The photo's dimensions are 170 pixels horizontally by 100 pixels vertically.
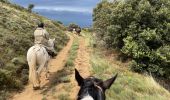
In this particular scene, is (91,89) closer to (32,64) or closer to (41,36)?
(32,64)

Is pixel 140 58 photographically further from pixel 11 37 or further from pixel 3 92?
pixel 3 92

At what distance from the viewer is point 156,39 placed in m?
26.0

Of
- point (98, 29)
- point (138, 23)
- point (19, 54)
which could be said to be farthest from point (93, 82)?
point (98, 29)

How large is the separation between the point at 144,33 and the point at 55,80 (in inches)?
448

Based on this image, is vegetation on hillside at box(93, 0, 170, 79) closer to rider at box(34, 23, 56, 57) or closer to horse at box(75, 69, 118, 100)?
rider at box(34, 23, 56, 57)

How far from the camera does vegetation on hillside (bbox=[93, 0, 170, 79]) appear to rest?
25641 millimetres

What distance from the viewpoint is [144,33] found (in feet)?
85.3

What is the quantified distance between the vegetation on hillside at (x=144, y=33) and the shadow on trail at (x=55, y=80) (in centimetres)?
929

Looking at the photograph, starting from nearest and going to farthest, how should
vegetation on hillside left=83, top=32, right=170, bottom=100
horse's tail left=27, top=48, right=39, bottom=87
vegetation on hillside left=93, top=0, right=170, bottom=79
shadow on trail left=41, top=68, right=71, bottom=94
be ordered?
horse's tail left=27, top=48, right=39, bottom=87, shadow on trail left=41, top=68, right=71, bottom=94, vegetation on hillside left=83, top=32, right=170, bottom=100, vegetation on hillside left=93, top=0, right=170, bottom=79

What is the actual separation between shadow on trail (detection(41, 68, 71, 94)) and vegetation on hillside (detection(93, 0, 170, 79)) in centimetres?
929

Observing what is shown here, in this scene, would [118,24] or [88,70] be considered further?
[118,24]

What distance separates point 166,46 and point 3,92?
13.1m

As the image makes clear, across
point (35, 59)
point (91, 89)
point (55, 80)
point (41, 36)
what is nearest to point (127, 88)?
point (55, 80)

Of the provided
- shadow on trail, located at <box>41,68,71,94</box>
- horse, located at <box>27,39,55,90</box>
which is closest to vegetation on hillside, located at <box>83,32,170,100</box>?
shadow on trail, located at <box>41,68,71,94</box>
